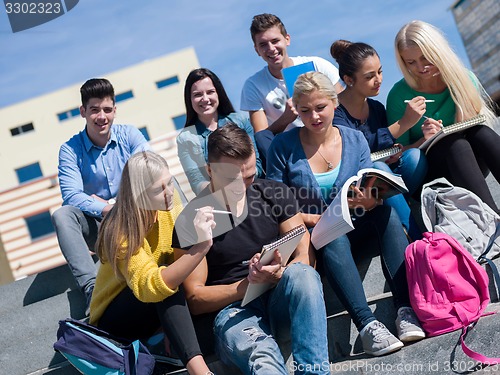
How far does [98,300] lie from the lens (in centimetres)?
298

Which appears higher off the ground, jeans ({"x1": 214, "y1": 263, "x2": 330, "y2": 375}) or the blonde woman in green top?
the blonde woman in green top

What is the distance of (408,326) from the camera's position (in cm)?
279

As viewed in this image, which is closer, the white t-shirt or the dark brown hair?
the dark brown hair

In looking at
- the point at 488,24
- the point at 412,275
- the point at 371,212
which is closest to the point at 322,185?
the point at 371,212

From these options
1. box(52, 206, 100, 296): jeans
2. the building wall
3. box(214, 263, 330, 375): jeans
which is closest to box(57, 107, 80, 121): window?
the building wall

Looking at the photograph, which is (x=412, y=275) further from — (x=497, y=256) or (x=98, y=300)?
(x=98, y=300)

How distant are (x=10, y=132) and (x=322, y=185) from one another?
119ft

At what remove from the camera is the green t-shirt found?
3.68 meters

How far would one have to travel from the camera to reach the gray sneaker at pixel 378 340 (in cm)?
272

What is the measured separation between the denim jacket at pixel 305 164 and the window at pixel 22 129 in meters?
35.5

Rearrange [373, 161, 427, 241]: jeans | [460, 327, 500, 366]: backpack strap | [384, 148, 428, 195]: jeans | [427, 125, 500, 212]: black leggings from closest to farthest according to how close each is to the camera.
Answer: [460, 327, 500, 366]: backpack strap < [373, 161, 427, 241]: jeans < [427, 125, 500, 212]: black leggings < [384, 148, 428, 195]: jeans

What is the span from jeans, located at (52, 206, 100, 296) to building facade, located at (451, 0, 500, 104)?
5631 centimetres

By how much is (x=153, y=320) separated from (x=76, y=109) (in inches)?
1394

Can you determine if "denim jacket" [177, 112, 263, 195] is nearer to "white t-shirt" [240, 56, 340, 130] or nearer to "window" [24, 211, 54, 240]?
"white t-shirt" [240, 56, 340, 130]
